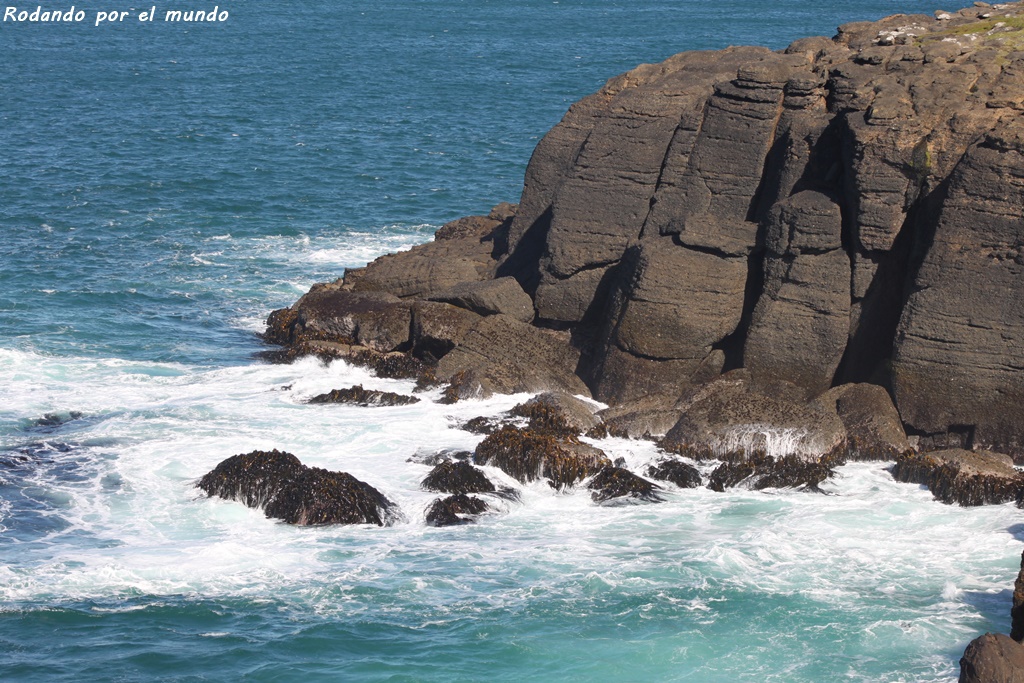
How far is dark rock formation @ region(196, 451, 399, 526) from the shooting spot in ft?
95.8

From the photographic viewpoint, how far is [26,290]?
46375mm

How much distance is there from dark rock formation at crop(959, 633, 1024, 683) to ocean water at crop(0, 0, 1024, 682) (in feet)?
6.39

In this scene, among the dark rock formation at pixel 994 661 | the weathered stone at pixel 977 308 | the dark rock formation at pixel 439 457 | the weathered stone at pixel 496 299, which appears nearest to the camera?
the dark rock formation at pixel 994 661

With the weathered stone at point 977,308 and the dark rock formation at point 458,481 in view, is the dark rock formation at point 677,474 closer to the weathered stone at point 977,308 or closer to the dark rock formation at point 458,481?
the dark rock formation at point 458,481

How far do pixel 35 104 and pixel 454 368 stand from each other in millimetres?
50446

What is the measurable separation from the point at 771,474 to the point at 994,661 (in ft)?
34.5

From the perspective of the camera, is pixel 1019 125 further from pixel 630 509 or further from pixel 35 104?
pixel 35 104

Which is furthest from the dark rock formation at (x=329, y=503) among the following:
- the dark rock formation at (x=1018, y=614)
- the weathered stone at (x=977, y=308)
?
the weathered stone at (x=977, y=308)

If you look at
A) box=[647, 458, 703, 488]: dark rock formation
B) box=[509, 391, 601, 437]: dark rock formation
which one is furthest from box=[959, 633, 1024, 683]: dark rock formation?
box=[509, 391, 601, 437]: dark rock formation

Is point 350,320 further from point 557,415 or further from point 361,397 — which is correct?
point 557,415

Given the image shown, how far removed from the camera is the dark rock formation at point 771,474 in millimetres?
31141

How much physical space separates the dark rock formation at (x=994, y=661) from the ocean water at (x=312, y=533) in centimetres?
195

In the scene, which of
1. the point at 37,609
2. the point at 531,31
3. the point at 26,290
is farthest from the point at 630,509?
the point at 531,31

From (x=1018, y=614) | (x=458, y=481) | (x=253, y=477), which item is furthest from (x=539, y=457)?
(x=1018, y=614)
